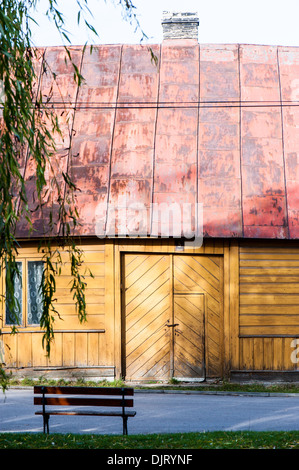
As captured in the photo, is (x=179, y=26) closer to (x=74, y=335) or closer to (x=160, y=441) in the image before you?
(x=74, y=335)

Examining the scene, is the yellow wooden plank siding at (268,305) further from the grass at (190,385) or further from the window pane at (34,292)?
the window pane at (34,292)

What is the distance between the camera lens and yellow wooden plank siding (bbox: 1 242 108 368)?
13586mm

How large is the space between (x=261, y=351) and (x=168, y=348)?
2.00 m

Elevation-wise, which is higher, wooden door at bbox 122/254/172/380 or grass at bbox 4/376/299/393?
wooden door at bbox 122/254/172/380

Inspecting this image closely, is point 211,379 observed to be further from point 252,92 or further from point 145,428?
point 252,92

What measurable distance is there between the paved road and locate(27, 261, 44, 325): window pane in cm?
184

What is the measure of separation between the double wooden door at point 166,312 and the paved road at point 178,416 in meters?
1.13

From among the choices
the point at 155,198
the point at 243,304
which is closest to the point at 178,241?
the point at 155,198

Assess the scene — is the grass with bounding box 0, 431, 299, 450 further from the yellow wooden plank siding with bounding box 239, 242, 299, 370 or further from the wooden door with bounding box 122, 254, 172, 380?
the wooden door with bounding box 122, 254, 172, 380

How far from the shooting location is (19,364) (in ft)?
45.3

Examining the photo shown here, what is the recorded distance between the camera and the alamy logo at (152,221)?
43.9 feet

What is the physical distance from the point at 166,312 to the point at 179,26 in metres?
7.82

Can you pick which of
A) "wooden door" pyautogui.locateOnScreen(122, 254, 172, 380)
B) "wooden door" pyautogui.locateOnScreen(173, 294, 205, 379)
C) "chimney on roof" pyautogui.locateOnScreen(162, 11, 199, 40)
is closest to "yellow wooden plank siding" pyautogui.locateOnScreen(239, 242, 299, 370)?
"wooden door" pyautogui.locateOnScreen(173, 294, 205, 379)

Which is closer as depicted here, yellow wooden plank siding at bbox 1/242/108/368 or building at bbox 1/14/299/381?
building at bbox 1/14/299/381
